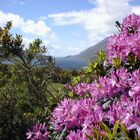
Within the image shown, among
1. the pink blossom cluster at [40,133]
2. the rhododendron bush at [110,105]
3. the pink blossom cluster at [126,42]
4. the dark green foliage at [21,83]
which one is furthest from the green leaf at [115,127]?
the dark green foliage at [21,83]

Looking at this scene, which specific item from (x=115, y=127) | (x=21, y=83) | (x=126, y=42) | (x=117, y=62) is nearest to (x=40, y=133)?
(x=117, y=62)

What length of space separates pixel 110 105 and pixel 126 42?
2.28 feet

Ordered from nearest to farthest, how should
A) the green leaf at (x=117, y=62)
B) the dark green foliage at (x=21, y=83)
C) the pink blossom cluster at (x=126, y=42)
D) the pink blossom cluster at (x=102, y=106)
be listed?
the pink blossom cluster at (x=102, y=106) < the pink blossom cluster at (x=126, y=42) < the green leaf at (x=117, y=62) < the dark green foliage at (x=21, y=83)

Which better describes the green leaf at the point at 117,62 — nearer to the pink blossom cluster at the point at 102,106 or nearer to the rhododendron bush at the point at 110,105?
the rhododendron bush at the point at 110,105

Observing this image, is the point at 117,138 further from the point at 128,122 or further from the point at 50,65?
the point at 50,65

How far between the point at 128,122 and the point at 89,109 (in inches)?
19.2

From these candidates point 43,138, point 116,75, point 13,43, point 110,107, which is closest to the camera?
point 110,107

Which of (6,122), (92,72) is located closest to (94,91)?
(92,72)

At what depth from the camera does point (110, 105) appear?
3.03m

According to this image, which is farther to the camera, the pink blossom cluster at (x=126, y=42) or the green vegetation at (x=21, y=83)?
the green vegetation at (x=21, y=83)

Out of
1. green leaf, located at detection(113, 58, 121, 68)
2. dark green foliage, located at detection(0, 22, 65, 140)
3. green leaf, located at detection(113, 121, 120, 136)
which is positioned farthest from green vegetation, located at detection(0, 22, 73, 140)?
green leaf, located at detection(113, 121, 120, 136)

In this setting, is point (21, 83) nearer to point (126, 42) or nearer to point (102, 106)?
point (126, 42)

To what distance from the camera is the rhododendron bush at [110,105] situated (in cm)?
254

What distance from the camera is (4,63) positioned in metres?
10.3
